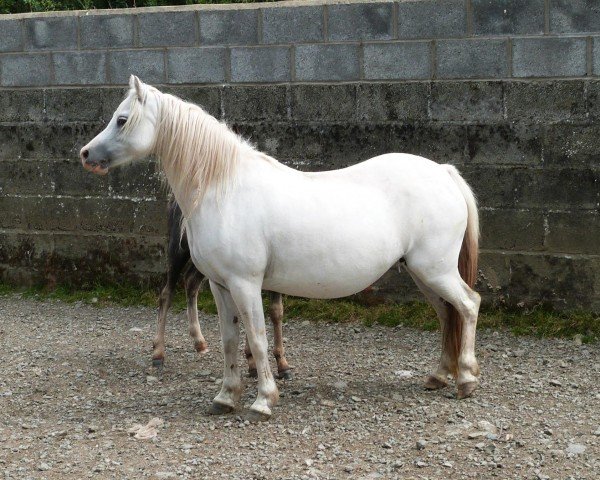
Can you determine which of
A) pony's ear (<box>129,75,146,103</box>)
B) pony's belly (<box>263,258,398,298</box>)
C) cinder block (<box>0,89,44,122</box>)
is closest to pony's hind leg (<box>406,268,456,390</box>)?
pony's belly (<box>263,258,398,298</box>)

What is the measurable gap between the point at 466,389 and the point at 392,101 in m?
2.42

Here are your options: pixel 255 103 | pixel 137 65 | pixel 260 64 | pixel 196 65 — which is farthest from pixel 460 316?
pixel 137 65

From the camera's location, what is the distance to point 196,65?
734 cm

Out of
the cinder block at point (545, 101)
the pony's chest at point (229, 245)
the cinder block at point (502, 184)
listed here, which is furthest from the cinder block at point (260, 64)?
the pony's chest at point (229, 245)

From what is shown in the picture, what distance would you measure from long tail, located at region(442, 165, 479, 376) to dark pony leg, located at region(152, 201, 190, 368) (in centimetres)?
167

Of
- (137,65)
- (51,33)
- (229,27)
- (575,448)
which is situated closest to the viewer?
(575,448)

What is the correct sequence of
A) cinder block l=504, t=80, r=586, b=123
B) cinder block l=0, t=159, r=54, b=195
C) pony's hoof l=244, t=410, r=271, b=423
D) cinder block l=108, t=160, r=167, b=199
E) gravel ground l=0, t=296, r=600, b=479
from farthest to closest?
1. cinder block l=0, t=159, r=54, b=195
2. cinder block l=108, t=160, r=167, b=199
3. cinder block l=504, t=80, r=586, b=123
4. pony's hoof l=244, t=410, r=271, b=423
5. gravel ground l=0, t=296, r=600, b=479

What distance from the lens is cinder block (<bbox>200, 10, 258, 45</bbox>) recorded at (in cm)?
712

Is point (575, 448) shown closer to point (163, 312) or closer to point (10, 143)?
point (163, 312)

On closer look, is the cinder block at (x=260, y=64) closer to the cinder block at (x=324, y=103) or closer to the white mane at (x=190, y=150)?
the cinder block at (x=324, y=103)

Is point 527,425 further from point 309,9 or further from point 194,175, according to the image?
point 309,9

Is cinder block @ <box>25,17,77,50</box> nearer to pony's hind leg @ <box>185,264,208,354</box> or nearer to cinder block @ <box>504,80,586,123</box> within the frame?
pony's hind leg @ <box>185,264,208,354</box>

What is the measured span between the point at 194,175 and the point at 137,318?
8.74ft

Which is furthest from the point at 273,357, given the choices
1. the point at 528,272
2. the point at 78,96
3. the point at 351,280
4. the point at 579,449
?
the point at 78,96
